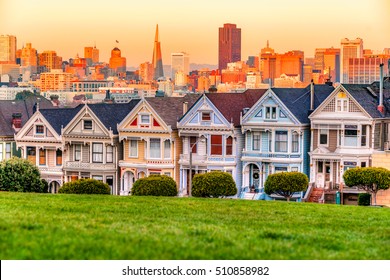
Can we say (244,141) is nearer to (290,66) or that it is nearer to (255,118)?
(255,118)

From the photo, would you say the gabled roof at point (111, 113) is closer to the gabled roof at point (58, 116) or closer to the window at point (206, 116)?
the gabled roof at point (58, 116)

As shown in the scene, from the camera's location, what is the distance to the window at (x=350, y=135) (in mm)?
55219

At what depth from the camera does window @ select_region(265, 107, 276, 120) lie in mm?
56750

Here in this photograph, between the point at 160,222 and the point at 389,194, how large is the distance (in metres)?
32.2

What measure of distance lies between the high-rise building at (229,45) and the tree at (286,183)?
29789 mm

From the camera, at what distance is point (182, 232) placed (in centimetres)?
2038

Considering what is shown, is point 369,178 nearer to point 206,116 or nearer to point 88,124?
point 206,116

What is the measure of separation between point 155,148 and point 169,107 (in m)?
A: 3.30

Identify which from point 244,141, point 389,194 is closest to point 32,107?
point 244,141

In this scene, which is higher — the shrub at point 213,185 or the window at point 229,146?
the window at point 229,146

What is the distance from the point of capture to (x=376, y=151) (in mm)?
54531

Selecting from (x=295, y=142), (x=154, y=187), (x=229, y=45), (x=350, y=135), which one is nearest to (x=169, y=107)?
(x=295, y=142)

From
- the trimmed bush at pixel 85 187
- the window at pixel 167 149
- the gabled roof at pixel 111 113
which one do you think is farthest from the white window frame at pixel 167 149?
the trimmed bush at pixel 85 187

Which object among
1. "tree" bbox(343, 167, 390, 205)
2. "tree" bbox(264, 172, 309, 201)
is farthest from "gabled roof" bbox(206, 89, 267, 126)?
"tree" bbox(343, 167, 390, 205)
